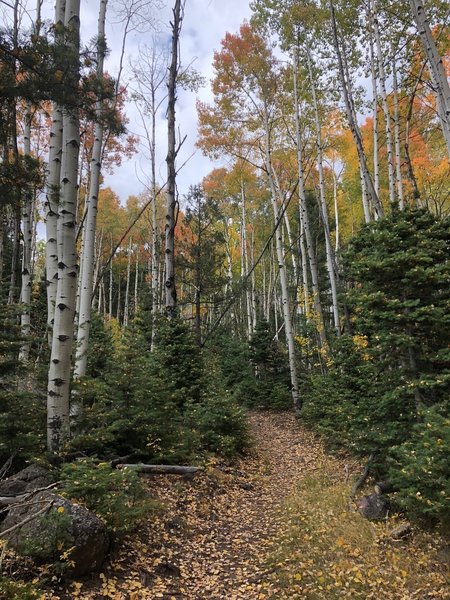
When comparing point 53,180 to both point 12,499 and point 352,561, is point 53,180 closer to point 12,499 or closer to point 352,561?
point 12,499

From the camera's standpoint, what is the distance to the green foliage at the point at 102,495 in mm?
3406

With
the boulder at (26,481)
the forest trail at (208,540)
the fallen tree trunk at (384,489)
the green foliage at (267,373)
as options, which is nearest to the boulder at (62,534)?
the forest trail at (208,540)

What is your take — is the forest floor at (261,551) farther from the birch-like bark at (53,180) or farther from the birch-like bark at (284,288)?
the birch-like bark at (284,288)

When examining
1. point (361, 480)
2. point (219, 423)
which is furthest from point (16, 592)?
point (219, 423)

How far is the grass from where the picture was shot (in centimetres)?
316

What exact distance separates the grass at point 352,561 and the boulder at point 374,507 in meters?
0.10

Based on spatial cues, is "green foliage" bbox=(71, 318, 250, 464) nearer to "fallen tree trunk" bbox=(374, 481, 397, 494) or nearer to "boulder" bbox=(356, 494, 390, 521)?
"boulder" bbox=(356, 494, 390, 521)

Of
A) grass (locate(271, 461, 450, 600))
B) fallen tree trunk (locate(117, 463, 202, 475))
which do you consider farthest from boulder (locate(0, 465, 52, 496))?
grass (locate(271, 461, 450, 600))

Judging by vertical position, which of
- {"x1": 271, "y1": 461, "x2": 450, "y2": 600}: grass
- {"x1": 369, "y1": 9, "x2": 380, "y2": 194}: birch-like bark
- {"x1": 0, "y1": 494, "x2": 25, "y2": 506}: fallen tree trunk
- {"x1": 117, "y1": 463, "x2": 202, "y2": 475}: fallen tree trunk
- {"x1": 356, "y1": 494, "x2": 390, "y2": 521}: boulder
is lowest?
{"x1": 271, "y1": 461, "x2": 450, "y2": 600}: grass

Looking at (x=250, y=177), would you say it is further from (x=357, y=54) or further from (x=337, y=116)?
(x=357, y=54)

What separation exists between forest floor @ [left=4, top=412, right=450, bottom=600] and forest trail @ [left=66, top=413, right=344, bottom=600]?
1 cm

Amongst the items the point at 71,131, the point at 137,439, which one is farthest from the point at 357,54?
the point at 137,439

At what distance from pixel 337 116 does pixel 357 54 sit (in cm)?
373

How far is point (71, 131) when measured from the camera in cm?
455
